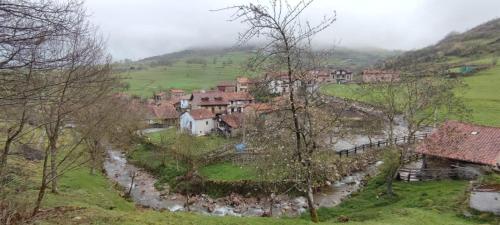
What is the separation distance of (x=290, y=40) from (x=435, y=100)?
19.3 meters

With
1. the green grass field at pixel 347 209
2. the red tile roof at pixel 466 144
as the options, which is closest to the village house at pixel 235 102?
the green grass field at pixel 347 209

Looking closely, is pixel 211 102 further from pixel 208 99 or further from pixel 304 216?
pixel 304 216

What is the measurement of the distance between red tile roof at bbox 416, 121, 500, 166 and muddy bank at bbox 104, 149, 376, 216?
7811 millimetres

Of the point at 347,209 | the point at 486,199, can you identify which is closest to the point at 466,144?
the point at 486,199

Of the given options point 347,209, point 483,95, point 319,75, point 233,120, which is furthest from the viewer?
point 483,95

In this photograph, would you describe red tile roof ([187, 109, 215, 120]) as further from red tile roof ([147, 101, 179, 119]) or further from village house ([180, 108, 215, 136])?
red tile roof ([147, 101, 179, 119])

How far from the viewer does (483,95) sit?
74375mm

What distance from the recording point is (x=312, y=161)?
57.5ft

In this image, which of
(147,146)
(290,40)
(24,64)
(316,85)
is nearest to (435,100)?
(316,85)

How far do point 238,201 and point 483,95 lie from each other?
55.4 meters

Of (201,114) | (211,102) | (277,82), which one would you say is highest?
(277,82)

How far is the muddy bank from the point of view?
117ft

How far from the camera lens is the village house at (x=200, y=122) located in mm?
71188

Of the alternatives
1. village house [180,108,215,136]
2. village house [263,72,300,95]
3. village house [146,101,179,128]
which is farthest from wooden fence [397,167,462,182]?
village house [146,101,179,128]
